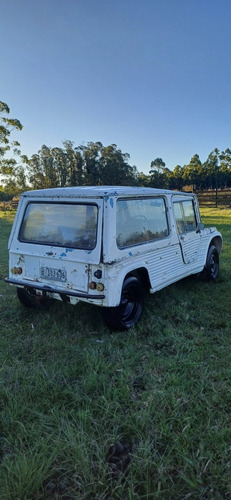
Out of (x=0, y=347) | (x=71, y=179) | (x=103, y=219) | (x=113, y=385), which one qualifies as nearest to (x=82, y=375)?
(x=113, y=385)

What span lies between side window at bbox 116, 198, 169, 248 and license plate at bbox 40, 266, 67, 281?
711 mm

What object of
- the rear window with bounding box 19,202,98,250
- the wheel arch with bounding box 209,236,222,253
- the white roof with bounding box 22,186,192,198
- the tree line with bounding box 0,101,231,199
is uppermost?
the tree line with bounding box 0,101,231,199

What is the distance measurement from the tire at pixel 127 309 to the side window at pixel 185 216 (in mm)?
1438

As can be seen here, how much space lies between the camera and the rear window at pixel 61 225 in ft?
11.2

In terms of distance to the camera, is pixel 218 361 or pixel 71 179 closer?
pixel 218 361

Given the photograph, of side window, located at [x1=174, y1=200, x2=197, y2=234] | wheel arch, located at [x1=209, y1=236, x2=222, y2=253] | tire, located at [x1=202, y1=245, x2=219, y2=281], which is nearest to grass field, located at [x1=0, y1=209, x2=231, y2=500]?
side window, located at [x1=174, y1=200, x2=197, y2=234]

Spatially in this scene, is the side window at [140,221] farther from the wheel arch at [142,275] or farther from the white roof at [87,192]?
the wheel arch at [142,275]

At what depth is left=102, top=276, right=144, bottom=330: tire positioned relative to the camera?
3.53 metres

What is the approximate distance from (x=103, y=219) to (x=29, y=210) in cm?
119

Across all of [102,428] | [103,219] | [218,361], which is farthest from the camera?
[103,219]

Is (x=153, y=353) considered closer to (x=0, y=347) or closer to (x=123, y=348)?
(x=123, y=348)

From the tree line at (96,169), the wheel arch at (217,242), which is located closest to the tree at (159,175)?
the tree line at (96,169)

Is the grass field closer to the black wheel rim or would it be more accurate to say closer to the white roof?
the black wheel rim

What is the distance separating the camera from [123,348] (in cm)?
331
